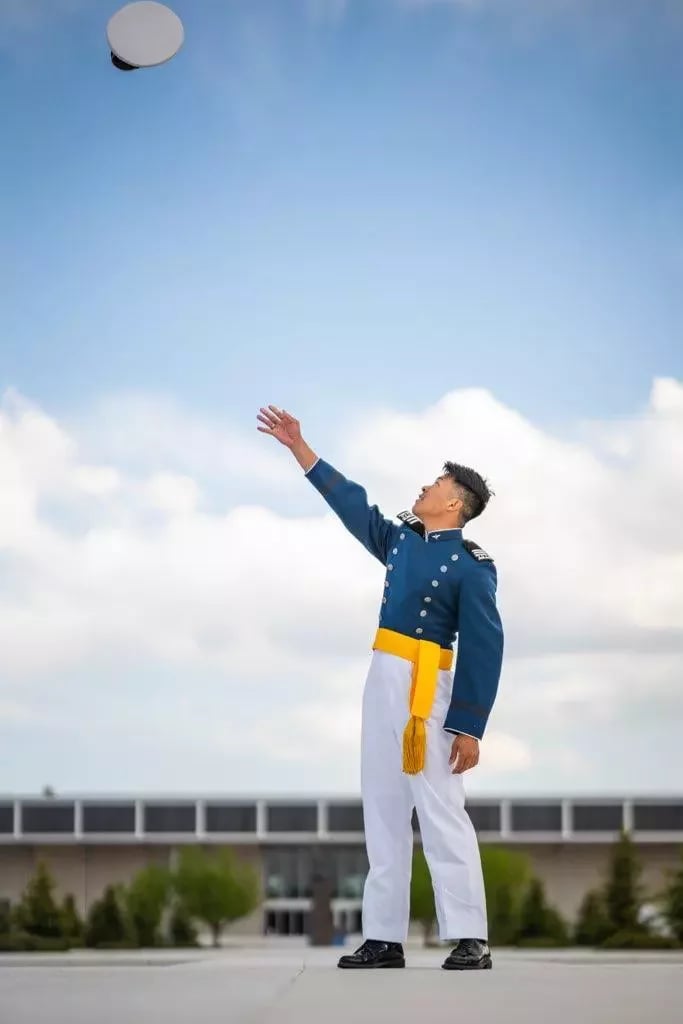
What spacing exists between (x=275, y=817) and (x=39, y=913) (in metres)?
12.8

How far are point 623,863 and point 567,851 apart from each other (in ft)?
45.0

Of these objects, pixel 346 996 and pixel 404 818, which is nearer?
pixel 346 996

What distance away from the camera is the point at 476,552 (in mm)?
5082

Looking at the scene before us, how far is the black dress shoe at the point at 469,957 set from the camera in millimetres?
4594

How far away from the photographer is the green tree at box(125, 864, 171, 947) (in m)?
32.8

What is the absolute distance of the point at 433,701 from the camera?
484 cm

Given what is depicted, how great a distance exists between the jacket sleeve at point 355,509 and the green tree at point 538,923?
25.1 meters

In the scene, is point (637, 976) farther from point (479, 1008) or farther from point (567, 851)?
point (567, 851)

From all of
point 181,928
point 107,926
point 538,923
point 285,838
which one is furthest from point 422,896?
point 285,838

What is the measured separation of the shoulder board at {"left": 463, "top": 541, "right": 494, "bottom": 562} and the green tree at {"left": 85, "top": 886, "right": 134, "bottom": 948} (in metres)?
26.8

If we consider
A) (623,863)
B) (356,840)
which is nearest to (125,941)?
(623,863)

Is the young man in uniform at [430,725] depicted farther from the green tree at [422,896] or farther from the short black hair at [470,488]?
the green tree at [422,896]

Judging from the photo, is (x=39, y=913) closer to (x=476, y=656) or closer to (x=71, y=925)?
(x=71, y=925)

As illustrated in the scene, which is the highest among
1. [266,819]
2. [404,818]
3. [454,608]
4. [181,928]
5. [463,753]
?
[454,608]
